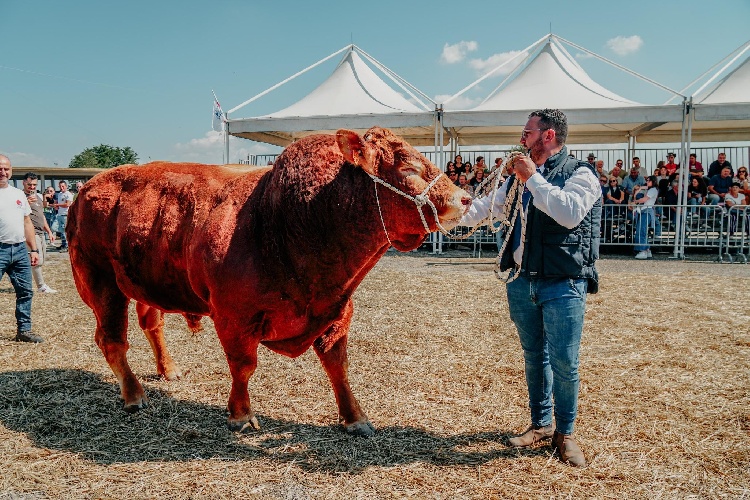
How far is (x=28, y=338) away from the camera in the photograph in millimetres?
5961

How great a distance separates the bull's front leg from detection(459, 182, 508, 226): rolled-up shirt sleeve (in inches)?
38.5

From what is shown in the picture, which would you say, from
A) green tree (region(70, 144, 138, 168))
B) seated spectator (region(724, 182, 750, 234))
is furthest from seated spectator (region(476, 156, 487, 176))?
green tree (region(70, 144, 138, 168))

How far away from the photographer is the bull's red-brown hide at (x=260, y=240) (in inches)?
120

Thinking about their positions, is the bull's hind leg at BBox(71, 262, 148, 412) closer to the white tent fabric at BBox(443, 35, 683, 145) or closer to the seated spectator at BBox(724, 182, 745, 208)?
the white tent fabric at BBox(443, 35, 683, 145)

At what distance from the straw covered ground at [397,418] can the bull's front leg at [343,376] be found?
121 mm

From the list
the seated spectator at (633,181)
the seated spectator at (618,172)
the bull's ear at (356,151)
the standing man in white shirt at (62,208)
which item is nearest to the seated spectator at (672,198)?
the seated spectator at (633,181)

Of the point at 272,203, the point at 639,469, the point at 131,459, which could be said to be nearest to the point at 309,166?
the point at 272,203

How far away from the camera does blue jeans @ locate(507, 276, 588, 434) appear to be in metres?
3.14

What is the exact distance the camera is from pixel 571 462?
3.23m

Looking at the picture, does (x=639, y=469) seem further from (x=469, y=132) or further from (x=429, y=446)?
(x=469, y=132)

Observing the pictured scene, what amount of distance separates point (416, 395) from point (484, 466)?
3.92 ft

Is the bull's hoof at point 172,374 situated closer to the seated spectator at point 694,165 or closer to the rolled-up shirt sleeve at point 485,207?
the rolled-up shirt sleeve at point 485,207

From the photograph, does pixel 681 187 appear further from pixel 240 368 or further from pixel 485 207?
pixel 240 368

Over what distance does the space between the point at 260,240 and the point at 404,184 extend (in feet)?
3.19
